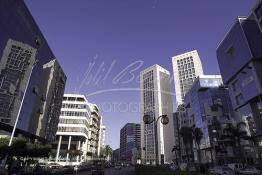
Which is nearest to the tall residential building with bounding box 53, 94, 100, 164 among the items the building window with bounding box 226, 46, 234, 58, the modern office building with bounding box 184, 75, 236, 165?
the modern office building with bounding box 184, 75, 236, 165

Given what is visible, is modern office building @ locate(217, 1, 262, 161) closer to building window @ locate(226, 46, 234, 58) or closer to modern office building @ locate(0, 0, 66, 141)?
building window @ locate(226, 46, 234, 58)


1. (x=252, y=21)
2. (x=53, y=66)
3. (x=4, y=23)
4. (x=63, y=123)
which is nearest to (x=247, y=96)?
(x=252, y=21)

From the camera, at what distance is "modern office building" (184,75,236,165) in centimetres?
8569

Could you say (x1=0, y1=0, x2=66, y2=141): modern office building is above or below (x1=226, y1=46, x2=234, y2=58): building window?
below

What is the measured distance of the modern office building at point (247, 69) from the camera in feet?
213

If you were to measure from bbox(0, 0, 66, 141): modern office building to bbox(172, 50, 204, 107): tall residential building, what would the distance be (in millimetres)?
149338

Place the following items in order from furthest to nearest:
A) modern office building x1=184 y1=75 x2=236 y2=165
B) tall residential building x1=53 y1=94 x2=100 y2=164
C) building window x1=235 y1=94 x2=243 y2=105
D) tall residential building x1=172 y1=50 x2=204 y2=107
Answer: tall residential building x1=172 y1=50 x2=204 y2=107
tall residential building x1=53 y1=94 x2=100 y2=164
modern office building x1=184 y1=75 x2=236 y2=165
building window x1=235 y1=94 x2=243 y2=105

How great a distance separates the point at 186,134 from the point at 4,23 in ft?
258

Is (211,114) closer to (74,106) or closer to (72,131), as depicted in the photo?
(72,131)

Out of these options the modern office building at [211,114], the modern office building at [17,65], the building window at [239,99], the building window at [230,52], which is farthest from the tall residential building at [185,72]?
the modern office building at [17,65]

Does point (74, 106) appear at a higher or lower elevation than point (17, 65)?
higher

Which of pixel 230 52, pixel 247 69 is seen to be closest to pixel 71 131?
pixel 230 52

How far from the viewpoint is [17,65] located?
47.1 m

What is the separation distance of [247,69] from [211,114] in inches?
1123
